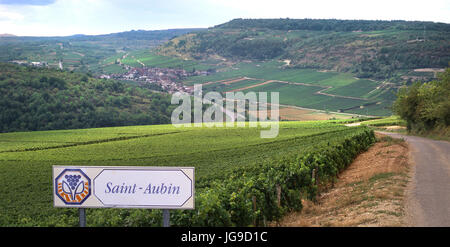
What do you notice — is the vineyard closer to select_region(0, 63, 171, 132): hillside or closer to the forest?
the forest

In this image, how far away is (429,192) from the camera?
15.8m

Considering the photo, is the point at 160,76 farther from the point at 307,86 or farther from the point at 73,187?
the point at 73,187

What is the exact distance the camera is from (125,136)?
53.2 metres

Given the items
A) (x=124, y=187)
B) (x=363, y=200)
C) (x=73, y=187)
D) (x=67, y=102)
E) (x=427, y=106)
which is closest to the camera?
(x=124, y=187)

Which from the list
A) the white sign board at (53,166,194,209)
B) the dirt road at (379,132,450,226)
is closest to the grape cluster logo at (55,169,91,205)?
the white sign board at (53,166,194,209)

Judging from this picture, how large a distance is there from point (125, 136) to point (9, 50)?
16502 centimetres

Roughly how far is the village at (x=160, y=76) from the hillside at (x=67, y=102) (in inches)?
1401

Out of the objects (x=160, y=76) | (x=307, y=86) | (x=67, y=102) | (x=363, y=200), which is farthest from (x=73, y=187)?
(x=160, y=76)

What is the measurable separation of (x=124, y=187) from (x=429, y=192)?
1200 cm

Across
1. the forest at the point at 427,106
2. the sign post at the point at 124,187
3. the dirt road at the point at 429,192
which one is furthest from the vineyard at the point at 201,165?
the forest at the point at 427,106

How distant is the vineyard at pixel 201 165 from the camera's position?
1209 centimetres

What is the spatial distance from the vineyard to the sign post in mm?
1439

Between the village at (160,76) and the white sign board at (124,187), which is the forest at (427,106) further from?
the village at (160,76)

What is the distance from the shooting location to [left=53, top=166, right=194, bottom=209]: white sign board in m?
9.34
